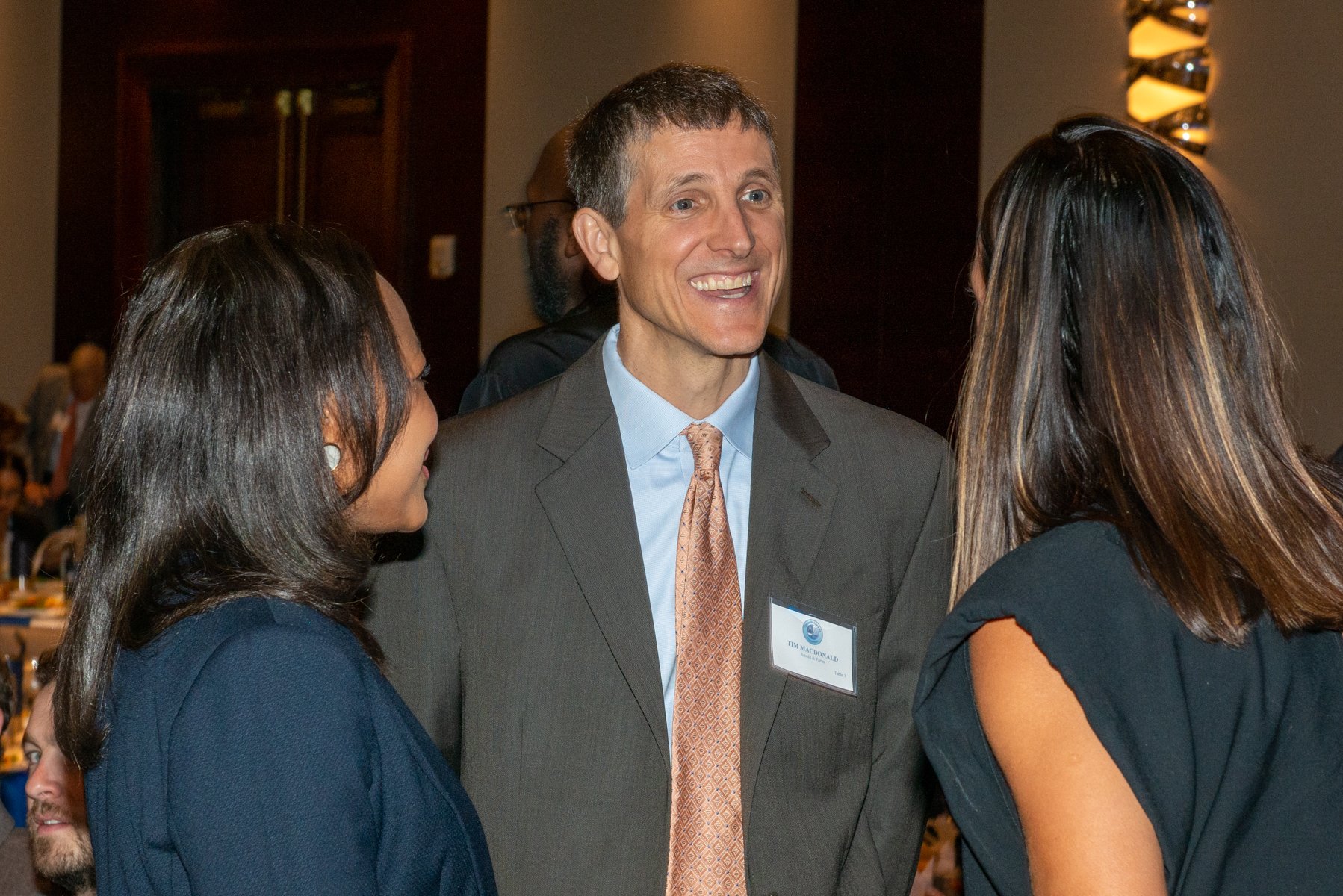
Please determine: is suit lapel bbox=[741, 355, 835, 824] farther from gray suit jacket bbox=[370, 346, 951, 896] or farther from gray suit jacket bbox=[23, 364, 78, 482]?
gray suit jacket bbox=[23, 364, 78, 482]

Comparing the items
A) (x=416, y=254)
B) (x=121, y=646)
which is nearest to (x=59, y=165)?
(x=416, y=254)

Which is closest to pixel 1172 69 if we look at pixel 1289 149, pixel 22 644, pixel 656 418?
pixel 1289 149

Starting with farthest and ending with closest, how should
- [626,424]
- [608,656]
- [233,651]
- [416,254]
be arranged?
[416,254] < [626,424] < [608,656] < [233,651]

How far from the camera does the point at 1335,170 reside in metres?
5.29

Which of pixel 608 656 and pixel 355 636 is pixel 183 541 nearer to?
pixel 355 636

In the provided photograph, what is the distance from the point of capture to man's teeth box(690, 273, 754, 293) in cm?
192

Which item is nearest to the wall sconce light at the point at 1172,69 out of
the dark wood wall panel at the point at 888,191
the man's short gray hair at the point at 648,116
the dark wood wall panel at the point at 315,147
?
the dark wood wall panel at the point at 888,191

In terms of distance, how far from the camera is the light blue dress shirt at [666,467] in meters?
1.84

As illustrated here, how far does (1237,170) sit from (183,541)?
17.3ft

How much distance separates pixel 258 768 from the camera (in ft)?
3.59

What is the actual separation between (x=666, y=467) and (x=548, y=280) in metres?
1.22

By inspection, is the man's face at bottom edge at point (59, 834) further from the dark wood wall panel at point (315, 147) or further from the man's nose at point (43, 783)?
the dark wood wall panel at point (315, 147)

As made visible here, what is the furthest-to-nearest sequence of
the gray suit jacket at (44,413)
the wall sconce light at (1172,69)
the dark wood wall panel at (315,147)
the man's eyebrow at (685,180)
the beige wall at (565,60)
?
1. the gray suit jacket at (44,413)
2. the dark wood wall panel at (315,147)
3. the beige wall at (565,60)
4. the wall sconce light at (1172,69)
5. the man's eyebrow at (685,180)

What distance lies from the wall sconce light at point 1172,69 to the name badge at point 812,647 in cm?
433
